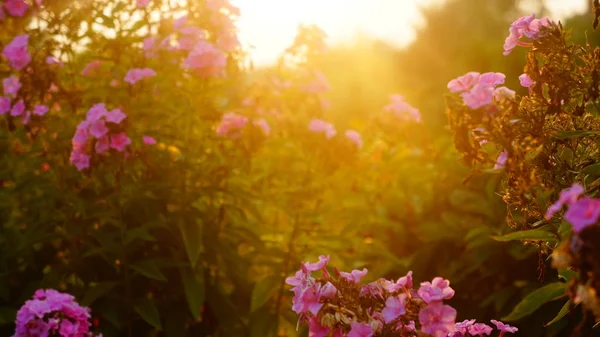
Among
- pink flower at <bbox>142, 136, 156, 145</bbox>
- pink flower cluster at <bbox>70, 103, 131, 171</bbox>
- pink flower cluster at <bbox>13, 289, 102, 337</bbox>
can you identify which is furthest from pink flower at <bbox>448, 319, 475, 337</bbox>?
pink flower at <bbox>142, 136, 156, 145</bbox>

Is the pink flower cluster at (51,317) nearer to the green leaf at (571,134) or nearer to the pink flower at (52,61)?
the pink flower at (52,61)

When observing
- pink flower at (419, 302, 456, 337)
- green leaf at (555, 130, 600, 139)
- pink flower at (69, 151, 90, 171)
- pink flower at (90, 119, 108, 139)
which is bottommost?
pink flower at (419, 302, 456, 337)

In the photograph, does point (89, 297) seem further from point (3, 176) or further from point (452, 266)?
point (452, 266)

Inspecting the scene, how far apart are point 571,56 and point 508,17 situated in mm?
32547

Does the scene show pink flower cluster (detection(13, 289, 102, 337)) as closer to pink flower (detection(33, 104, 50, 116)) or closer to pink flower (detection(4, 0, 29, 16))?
pink flower (detection(33, 104, 50, 116))

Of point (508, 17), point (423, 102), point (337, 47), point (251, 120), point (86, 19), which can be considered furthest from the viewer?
point (508, 17)

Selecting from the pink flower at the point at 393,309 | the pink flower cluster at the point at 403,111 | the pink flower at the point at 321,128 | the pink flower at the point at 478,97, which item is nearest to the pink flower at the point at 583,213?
the pink flower at the point at 478,97

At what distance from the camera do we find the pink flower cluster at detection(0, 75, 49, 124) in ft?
11.8

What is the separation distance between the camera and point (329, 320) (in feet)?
5.90

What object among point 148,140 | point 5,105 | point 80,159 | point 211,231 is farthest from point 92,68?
point 211,231

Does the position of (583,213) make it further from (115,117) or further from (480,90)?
(115,117)

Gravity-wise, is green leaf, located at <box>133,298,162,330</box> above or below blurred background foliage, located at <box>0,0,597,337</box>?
below

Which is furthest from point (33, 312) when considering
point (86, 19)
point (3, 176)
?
point (86, 19)

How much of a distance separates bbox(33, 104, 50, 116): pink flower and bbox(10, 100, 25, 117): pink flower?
60mm
